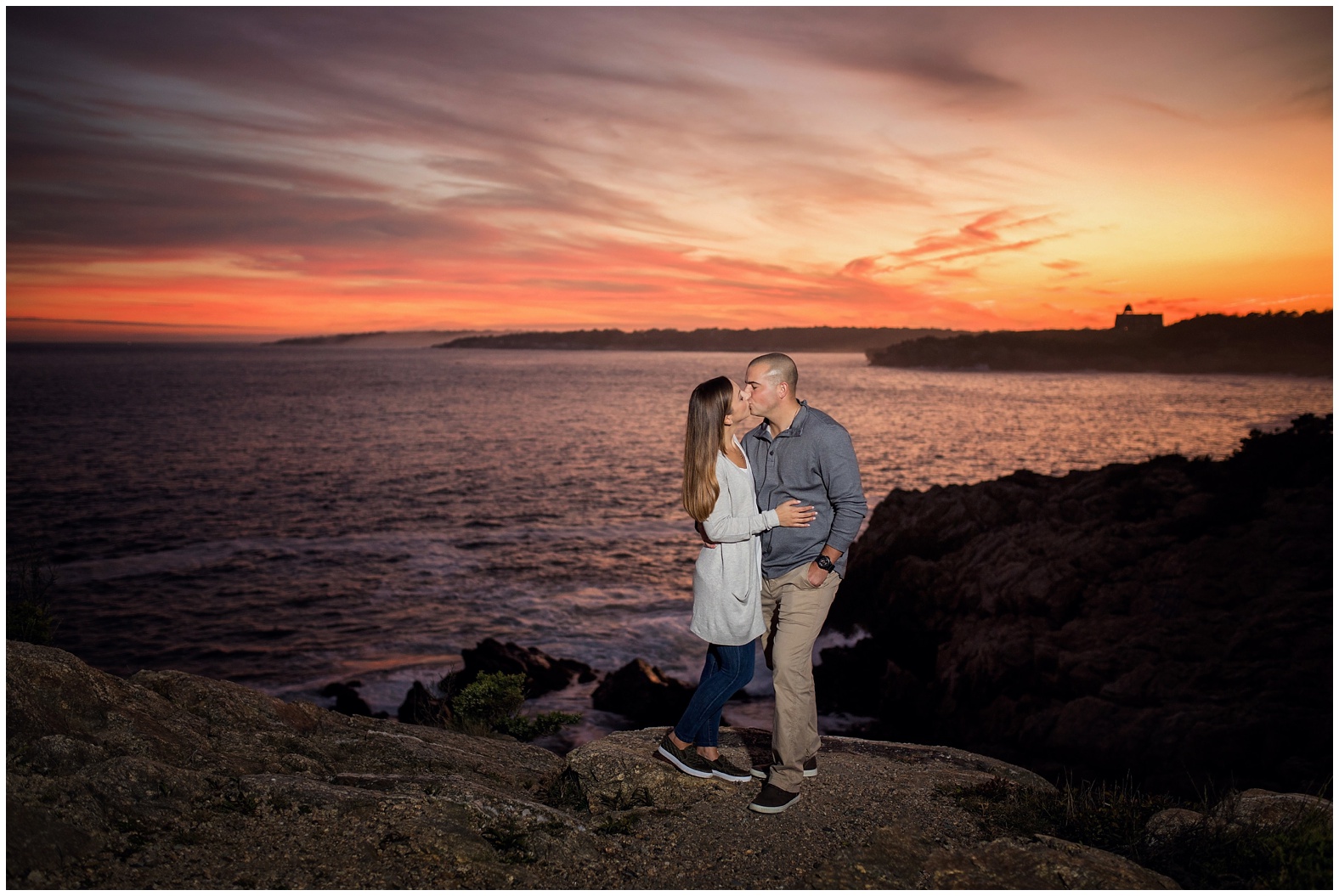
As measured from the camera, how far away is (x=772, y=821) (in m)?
4.97

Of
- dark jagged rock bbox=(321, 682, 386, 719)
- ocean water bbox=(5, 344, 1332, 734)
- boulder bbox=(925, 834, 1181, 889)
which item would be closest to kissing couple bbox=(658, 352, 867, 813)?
boulder bbox=(925, 834, 1181, 889)

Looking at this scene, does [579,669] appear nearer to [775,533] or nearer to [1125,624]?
[1125,624]

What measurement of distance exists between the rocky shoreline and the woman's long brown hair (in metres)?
2.10

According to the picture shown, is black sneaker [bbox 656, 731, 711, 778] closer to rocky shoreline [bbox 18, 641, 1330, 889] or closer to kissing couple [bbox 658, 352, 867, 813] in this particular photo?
rocky shoreline [bbox 18, 641, 1330, 889]

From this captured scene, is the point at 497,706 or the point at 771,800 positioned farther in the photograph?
the point at 497,706

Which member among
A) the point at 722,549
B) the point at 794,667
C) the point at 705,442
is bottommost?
the point at 794,667

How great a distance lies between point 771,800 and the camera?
5012 millimetres

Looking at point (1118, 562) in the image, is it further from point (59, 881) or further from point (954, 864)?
point (59, 881)

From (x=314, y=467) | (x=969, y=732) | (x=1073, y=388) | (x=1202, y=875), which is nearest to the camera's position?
(x=1202, y=875)

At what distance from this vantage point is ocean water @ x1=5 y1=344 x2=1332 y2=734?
19156 millimetres

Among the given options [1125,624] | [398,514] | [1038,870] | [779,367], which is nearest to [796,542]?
[779,367]

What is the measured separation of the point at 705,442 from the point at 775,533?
34.8 inches

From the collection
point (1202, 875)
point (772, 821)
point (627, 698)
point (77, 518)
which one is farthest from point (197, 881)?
point (77, 518)

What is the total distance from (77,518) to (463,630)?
20.8 metres
